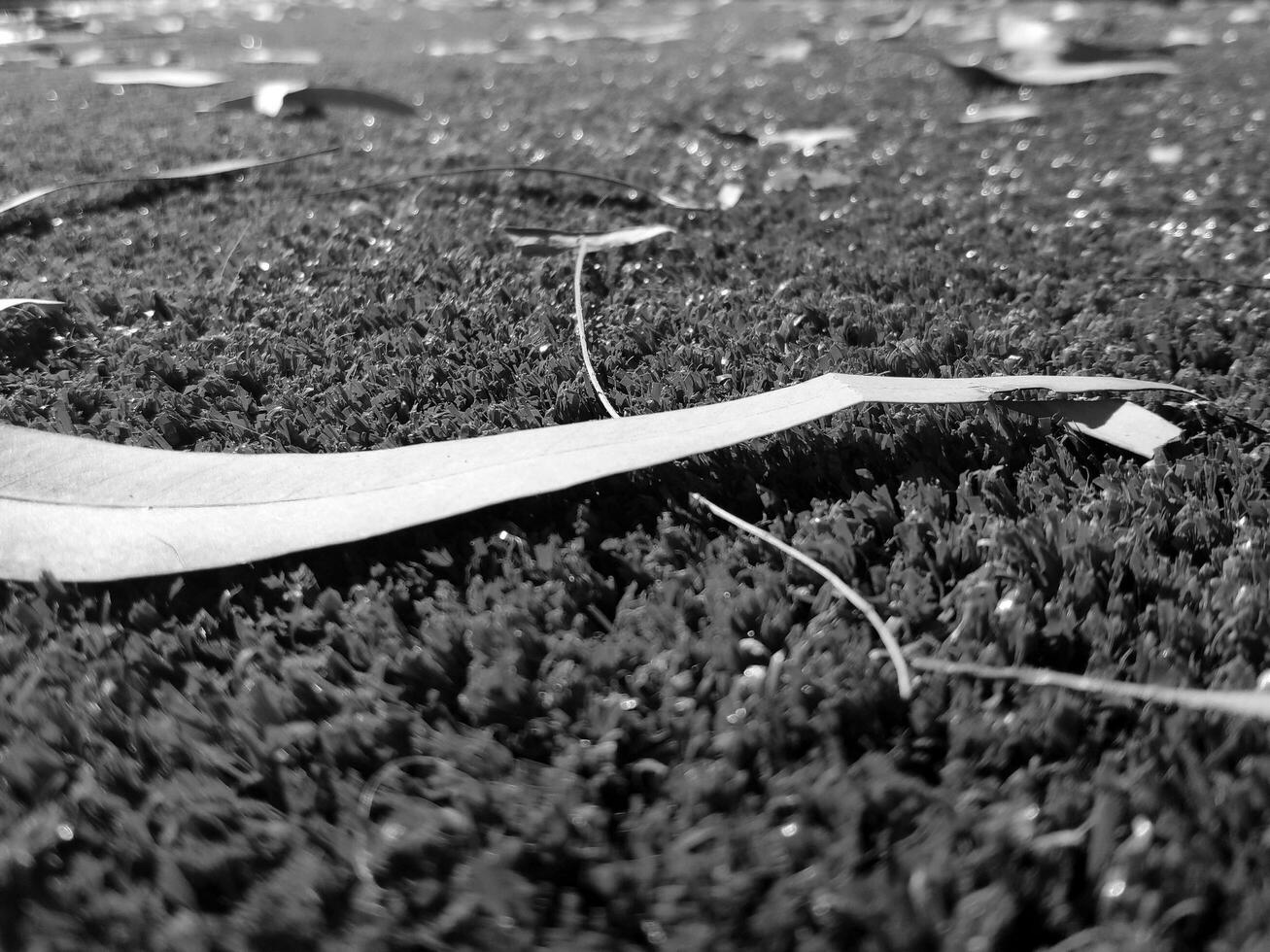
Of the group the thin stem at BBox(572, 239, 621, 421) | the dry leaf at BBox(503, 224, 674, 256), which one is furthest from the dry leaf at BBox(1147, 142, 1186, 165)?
the thin stem at BBox(572, 239, 621, 421)

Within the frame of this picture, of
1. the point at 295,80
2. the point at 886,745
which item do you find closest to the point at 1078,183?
the point at 886,745

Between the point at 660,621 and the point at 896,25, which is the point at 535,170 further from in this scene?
the point at 896,25

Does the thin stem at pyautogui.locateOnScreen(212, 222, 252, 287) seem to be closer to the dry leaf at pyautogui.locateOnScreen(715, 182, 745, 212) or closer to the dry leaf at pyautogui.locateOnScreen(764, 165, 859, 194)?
the dry leaf at pyautogui.locateOnScreen(715, 182, 745, 212)

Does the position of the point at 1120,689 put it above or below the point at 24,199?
below

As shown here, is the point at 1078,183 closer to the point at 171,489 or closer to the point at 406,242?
the point at 406,242

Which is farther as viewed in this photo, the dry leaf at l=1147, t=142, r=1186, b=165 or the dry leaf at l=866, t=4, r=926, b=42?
the dry leaf at l=866, t=4, r=926, b=42

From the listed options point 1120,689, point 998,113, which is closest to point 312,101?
point 998,113

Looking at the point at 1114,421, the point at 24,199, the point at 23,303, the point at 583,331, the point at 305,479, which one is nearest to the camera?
the point at 305,479
